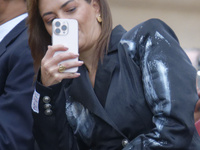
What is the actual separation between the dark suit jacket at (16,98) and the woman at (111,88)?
0.08m

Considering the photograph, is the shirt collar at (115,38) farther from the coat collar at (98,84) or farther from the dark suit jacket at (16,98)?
the dark suit jacket at (16,98)

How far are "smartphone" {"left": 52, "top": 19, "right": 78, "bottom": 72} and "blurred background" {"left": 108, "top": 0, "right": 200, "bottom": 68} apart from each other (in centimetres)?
349

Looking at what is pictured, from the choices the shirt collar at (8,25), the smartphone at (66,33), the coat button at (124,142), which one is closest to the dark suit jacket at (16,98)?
the shirt collar at (8,25)

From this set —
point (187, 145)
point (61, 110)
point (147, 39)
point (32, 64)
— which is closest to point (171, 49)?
point (147, 39)

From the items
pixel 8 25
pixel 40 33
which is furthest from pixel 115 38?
pixel 8 25

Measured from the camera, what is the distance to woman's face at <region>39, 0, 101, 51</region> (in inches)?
80.0

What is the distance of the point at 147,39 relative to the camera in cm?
186

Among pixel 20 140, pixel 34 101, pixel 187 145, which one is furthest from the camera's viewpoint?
pixel 20 140

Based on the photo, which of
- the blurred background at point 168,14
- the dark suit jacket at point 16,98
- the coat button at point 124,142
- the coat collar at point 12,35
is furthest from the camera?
→ the blurred background at point 168,14

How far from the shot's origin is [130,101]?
6.12ft

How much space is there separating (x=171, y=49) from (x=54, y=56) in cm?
46

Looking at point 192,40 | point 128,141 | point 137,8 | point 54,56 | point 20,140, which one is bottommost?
point 192,40

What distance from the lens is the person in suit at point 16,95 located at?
2.17 meters

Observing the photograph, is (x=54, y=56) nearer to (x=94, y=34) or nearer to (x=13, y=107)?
(x=94, y=34)
